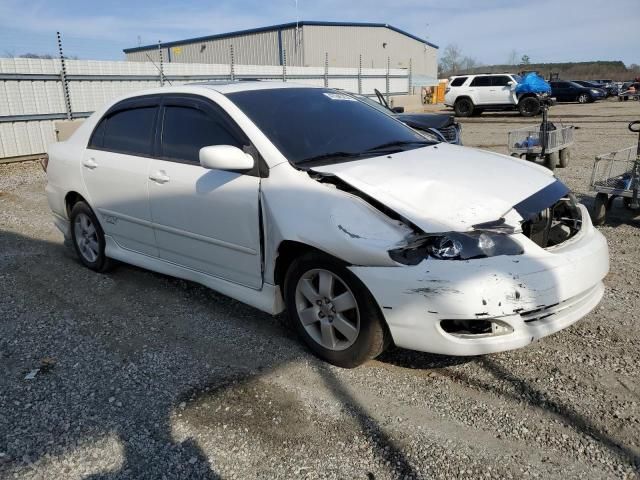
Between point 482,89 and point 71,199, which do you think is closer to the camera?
point 71,199

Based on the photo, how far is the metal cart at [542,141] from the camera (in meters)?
8.62

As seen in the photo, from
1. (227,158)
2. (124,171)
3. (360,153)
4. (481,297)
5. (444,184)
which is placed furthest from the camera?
(124,171)

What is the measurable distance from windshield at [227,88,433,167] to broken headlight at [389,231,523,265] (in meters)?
0.91

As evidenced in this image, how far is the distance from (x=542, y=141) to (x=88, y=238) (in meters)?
6.96

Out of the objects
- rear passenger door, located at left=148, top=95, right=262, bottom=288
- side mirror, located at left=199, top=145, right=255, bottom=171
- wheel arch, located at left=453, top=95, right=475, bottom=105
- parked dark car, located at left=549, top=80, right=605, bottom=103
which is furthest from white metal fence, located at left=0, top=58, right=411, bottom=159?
parked dark car, located at left=549, top=80, right=605, bottom=103

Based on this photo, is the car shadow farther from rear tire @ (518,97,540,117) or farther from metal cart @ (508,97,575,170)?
rear tire @ (518,97,540,117)

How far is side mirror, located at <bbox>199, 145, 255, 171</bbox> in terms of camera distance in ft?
10.7

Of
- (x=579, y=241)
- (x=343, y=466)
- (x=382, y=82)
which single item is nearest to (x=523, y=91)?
(x=382, y=82)

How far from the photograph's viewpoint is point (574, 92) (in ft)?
102

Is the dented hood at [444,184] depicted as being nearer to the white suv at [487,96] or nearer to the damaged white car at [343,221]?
the damaged white car at [343,221]

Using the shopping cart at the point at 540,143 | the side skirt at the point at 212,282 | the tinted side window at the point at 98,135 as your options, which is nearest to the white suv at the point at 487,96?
the shopping cart at the point at 540,143

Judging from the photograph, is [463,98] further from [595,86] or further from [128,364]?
[128,364]

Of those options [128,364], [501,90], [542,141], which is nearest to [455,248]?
[128,364]

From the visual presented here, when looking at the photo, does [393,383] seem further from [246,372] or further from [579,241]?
[579,241]
